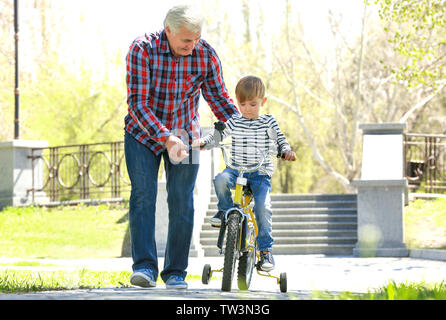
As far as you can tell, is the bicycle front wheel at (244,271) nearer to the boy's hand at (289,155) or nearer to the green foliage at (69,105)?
the boy's hand at (289,155)

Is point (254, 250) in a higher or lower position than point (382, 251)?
higher

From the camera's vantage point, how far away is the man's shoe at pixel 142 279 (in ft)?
17.8

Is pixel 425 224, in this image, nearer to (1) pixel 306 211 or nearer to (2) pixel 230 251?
(1) pixel 306 211

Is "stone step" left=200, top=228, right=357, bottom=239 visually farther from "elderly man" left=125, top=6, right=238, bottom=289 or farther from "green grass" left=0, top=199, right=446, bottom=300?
"elderly man" left=125, top=6, right=238, bottom=289

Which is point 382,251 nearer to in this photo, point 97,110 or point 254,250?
point 254,250

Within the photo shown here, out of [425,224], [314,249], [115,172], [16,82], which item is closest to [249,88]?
[314,249]

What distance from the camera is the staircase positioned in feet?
46.1

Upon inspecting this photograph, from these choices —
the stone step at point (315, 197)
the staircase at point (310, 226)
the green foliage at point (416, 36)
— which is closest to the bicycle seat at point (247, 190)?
the green foliage at point (416, 36)

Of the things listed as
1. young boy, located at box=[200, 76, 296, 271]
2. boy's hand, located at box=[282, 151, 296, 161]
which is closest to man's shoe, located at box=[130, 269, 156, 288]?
young boy, located at box=[200, 76, 296, 271]

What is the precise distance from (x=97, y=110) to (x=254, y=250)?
2444 cm

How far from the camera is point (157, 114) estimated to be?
18.9ft

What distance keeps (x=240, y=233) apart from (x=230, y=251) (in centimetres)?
19
